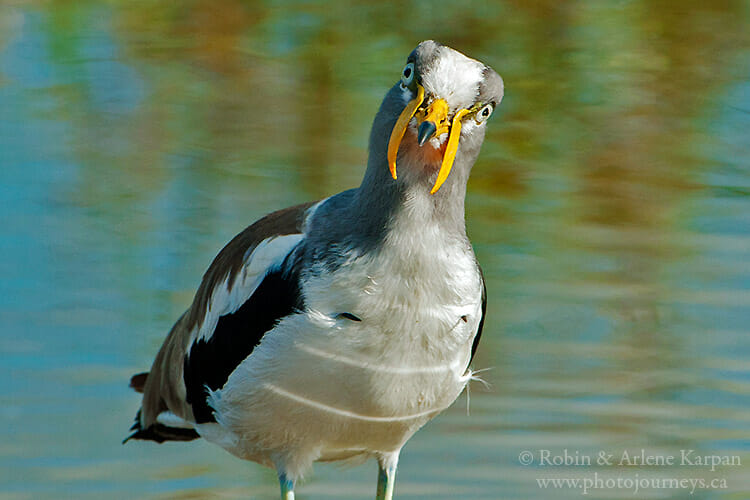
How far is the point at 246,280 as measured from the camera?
14.9 feet

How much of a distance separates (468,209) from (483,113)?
4235 mm

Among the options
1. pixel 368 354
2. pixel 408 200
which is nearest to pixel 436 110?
pixel 408 200

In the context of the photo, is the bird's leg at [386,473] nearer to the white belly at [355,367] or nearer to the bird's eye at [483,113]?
the white belly at [355,367]

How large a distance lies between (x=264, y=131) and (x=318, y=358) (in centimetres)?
555

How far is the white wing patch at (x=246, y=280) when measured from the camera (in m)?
4.38

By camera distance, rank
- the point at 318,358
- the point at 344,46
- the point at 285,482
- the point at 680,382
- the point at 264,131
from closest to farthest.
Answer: the point at 318,358 < the point at 285,482 < the point at 680,382 < the point at 264,131 < the point at 344,46

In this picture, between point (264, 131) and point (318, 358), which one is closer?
point (318, 358)

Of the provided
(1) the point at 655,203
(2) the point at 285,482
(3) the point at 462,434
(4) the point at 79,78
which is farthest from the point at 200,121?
(2) the point at 285,482

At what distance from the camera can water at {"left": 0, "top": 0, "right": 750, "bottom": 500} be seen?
242 inches

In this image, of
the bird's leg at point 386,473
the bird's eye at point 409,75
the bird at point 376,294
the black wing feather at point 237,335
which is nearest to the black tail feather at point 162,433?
the black wing feather at point 237,335

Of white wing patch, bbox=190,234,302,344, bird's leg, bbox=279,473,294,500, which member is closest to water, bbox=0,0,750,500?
bird's leg, bbox=279,473,294,500

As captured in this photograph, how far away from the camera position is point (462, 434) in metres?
6.26

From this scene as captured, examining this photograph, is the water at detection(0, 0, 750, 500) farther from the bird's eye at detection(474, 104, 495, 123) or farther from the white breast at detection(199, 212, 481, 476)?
the bird's eye at detection(474, 104, 495, 123)

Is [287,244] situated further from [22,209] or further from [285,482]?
[22,209]
